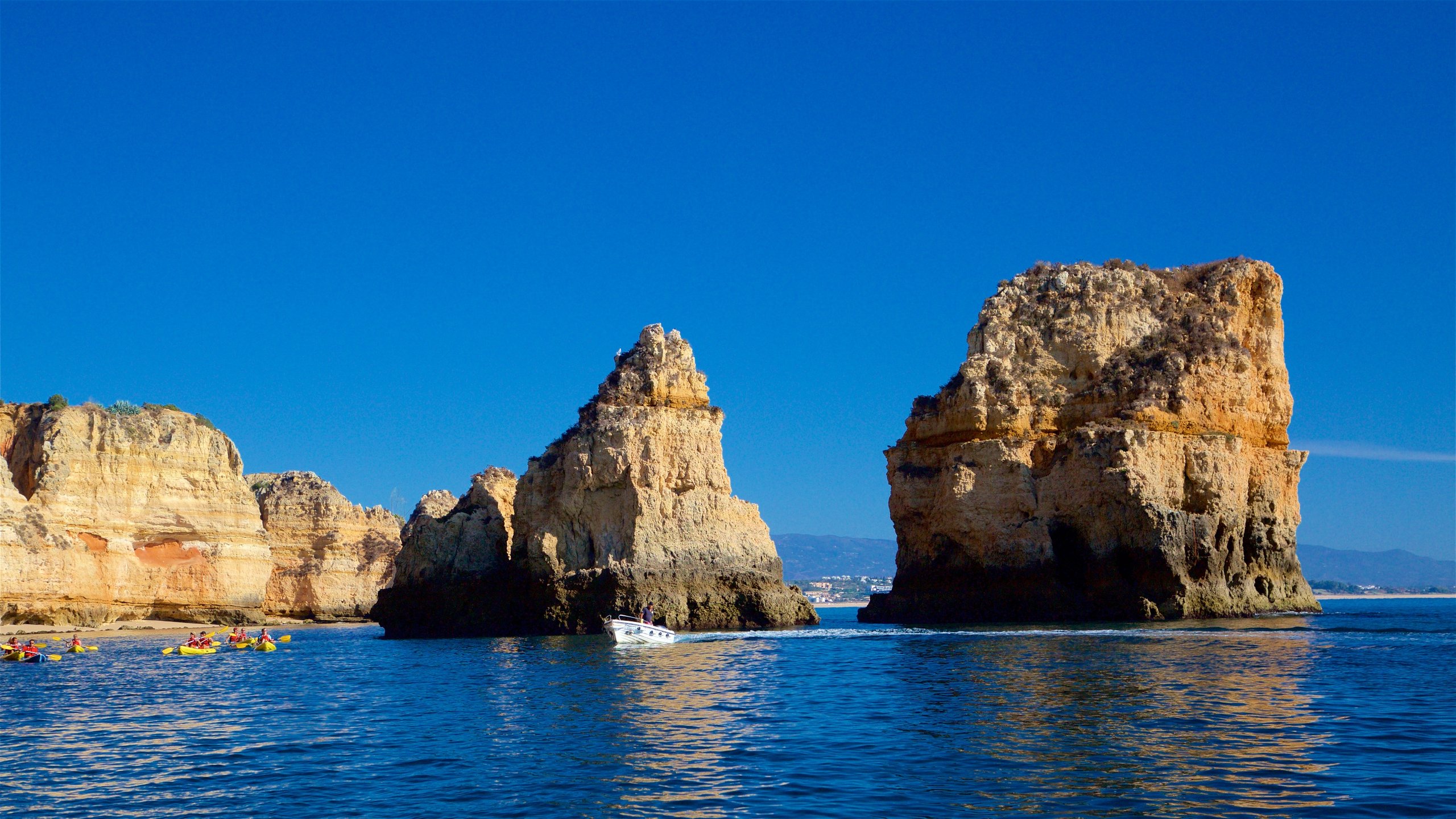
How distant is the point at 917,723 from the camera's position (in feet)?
69.7

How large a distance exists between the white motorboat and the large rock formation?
18.9 meters

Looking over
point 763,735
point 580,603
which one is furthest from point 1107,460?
point 763,735

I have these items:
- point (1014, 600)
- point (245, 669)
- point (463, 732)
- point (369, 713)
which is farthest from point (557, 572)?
point (463, 732)

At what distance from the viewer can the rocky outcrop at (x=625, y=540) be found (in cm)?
4591

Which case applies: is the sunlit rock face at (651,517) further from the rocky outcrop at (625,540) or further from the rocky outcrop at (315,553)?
the rocky outcrop at (315,553)

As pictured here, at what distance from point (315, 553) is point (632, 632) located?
1718 inches

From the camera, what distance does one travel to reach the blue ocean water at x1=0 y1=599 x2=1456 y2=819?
49.9ft

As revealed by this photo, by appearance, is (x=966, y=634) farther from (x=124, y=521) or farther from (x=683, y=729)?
(x=124, y=521)

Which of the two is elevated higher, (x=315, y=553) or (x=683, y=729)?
(x=315, y=553)

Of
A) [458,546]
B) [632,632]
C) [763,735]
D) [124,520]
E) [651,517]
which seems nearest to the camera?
[763,735]

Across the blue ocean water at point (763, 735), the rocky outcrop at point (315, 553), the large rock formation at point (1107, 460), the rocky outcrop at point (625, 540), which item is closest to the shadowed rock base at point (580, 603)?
the rocky outcrop at point (625, 540)

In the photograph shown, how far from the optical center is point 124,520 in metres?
56.0

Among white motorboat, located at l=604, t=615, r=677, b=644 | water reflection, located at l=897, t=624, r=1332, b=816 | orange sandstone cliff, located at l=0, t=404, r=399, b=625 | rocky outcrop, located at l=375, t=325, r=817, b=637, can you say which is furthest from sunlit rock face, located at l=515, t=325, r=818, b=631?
orange sandstone cliff, located at l=0, t=404, r=399, b=625

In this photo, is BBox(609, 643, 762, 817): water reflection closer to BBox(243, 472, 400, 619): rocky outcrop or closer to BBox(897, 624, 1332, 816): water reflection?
BBox(897, 624, 1332, 816): water reflection
